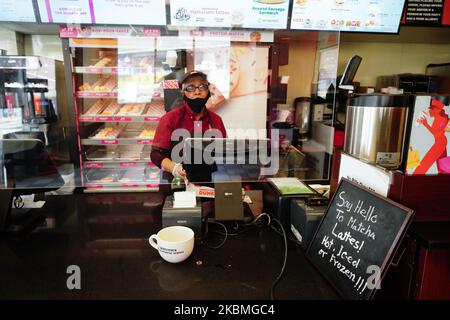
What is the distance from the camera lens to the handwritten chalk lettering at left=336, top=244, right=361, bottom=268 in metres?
0.76

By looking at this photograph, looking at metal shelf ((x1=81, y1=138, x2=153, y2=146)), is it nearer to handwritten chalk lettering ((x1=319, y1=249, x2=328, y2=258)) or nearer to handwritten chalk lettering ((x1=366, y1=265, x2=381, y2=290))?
handwritten chalk lettering ((x1=319, y1=249, x2=328, y2=258))

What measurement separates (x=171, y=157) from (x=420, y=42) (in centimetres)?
349

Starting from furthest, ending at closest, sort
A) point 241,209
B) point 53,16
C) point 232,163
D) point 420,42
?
point 420,42, point 53,16, point 232,163, point 241,209

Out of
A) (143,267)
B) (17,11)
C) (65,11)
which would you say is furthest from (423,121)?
(17,11)

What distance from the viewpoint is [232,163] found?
1498 mm

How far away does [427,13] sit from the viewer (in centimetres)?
275

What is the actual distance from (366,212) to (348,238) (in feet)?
0.29

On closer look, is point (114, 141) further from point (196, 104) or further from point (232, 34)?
point (232, 34)

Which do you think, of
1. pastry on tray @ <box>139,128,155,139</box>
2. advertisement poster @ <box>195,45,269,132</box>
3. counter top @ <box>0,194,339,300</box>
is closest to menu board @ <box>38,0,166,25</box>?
advertisement poster @ <box>195,45,269,132</box>

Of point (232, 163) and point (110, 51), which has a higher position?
point (110, 51)

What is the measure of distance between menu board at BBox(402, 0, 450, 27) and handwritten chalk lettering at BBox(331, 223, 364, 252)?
280 centimetres

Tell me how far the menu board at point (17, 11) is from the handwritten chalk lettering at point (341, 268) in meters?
2.93
